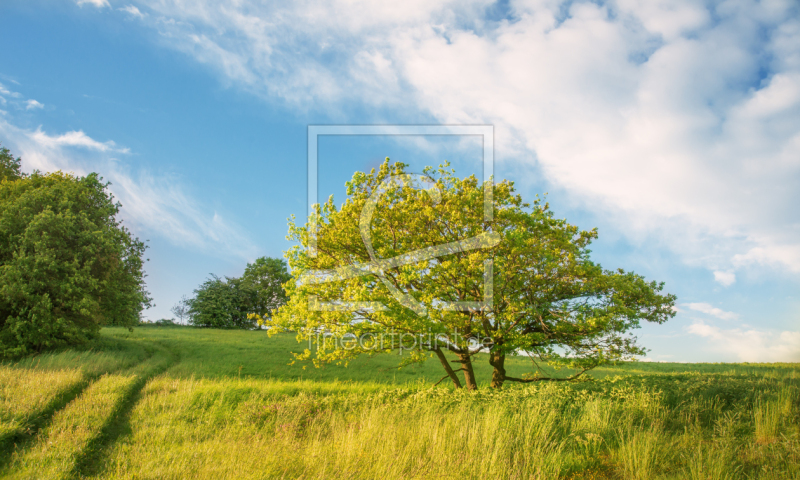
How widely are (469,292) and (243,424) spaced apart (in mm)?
8924

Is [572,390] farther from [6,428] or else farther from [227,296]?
[227,296]

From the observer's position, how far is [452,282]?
14.8 metres

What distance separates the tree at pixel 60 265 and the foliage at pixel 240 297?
34.5m

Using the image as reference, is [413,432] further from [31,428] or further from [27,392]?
[27,392]

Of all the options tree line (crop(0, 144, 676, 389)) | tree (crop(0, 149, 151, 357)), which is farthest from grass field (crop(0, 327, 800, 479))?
tree (crop(0, 149, 151, 357))

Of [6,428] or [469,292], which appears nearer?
[6,428]

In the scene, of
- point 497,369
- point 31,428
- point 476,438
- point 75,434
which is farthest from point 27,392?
point 497,369

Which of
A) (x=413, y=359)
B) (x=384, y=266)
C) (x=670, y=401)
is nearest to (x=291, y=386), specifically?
(x=413, y=359)

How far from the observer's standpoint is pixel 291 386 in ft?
62.1

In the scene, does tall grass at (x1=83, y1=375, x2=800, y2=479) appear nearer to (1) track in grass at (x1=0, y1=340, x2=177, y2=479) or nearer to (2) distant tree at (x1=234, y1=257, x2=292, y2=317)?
(1) track in grass at (x1=0, y1=340, x2=177, y2=479)

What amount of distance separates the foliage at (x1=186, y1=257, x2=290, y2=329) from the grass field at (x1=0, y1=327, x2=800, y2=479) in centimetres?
4816

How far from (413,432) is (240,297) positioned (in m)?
62.2

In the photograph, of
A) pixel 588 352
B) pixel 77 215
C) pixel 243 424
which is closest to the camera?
pixel 243 424

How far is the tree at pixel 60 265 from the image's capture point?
24.0 meters
